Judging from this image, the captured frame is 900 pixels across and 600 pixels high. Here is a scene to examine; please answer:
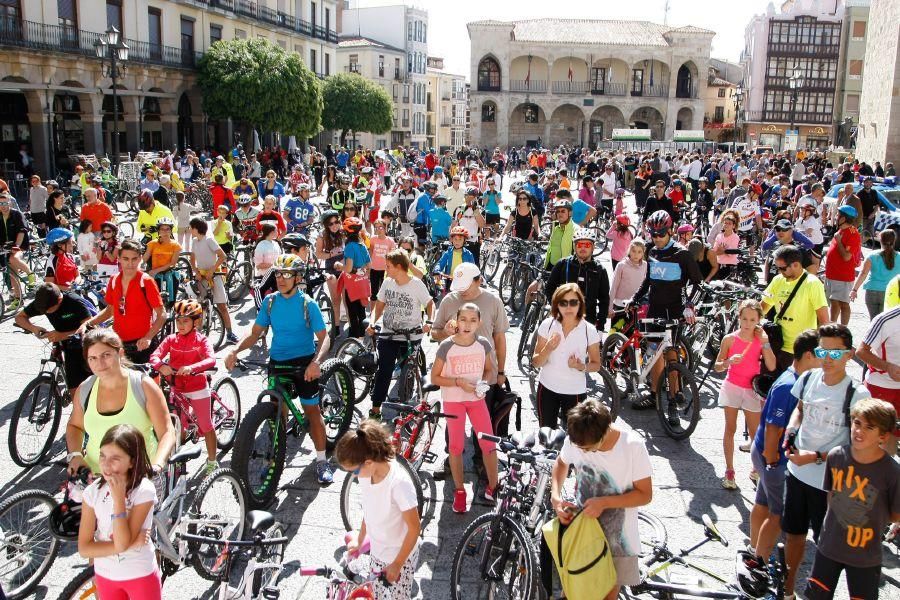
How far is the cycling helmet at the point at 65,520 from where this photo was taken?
442 centimetres

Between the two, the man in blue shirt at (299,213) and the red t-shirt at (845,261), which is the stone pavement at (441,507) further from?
the man in blue shirt at (299,213)

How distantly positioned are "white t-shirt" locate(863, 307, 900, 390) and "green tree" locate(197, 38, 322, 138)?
34.1 m

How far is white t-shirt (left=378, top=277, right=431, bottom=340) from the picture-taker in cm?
723

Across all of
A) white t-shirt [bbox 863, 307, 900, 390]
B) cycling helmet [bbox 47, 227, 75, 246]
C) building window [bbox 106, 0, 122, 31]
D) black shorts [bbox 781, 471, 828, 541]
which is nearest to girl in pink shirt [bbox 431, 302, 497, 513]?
black shorts [bbox 781, 471, 828, 541]

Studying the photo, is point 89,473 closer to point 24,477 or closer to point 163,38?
point 24,477

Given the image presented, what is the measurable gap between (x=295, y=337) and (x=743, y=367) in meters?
3.52

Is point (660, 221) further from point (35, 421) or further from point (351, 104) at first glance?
point (351, 104)

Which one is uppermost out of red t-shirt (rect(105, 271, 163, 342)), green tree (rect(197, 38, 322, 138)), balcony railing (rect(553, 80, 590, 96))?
balcony railing (rect(553, 80, 590, 96))

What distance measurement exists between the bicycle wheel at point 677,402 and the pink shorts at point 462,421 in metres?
2.37

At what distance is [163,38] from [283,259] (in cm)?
3388

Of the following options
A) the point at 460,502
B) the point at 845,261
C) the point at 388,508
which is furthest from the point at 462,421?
the point at 845,261

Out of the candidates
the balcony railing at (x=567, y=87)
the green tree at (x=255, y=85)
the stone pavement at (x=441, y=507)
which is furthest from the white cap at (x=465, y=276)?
the balcony railing at (x=567, y=87)

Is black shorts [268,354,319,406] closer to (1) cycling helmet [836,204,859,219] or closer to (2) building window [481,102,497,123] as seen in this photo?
(1) cycling helmet [836,204,859,219]

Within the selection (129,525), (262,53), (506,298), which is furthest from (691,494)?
(262,53)
